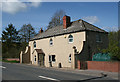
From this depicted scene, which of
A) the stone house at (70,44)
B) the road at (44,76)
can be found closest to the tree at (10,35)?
the stone house at (70,44)

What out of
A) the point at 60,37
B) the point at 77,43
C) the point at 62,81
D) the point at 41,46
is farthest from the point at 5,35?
the point at 62,81

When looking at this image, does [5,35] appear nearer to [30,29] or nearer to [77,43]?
[30,29]

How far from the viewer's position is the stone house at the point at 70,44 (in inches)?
866

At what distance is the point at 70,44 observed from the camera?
23.8 meters

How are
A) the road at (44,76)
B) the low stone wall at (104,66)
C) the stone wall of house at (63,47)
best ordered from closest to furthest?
1. the road at (44,76)
2. the low stone wall at (104,66)
3. the stone wall of house at (63,47)

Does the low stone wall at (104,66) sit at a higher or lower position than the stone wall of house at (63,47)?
lower

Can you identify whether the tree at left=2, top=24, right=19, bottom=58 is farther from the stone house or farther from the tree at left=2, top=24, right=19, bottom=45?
the stone house

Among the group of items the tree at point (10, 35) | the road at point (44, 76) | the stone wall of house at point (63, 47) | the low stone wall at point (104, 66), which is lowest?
the road at point (44, 76)

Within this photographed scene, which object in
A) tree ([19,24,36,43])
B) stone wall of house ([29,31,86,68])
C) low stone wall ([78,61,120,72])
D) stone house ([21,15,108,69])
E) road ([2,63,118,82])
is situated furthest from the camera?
tree ([19,24,36,43])

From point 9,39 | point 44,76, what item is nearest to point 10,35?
point 9,39

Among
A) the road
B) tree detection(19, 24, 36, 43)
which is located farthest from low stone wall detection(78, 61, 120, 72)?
tree detection(19, 24, 36, 43)

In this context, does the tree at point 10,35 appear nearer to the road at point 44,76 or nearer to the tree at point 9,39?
the tree at point 9,39

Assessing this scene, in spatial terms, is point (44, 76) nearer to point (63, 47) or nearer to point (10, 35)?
point (63, 47)

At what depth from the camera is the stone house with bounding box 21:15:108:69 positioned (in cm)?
2200
